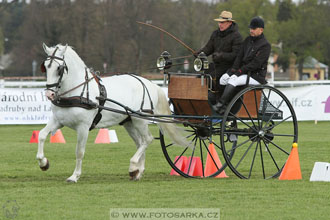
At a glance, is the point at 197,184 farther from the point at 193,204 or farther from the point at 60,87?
the point at 60,87

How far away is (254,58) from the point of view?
9516 mm

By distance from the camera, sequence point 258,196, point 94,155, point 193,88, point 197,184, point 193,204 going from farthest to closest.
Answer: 1. point 94,155
2. point 193,88
3. point 197,184
4. point 258,196
5. point 193,204

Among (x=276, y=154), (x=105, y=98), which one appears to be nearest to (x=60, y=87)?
(x=105, y=98)

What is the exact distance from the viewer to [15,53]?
249 feet

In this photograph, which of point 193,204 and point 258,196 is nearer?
point 193,204

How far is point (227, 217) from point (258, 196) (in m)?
1.31

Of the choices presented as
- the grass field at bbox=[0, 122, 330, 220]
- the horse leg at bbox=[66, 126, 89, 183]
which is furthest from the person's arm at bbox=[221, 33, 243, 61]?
the horse leg at bbox=[66, 126, 89, 183]

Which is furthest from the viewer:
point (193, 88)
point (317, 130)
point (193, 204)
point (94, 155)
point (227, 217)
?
point (317, 130)

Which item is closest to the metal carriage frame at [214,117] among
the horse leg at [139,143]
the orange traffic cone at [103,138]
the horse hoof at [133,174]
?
the horse leg at [139,143]

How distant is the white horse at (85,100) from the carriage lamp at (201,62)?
3.55 ft

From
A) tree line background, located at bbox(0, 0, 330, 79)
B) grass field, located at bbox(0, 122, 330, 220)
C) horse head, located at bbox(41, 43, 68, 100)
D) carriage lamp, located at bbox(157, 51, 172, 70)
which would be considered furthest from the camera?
tree line background, located at bbox(0, 0, 330, 79)

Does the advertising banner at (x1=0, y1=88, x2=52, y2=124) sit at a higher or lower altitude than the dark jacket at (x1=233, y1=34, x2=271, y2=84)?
lower

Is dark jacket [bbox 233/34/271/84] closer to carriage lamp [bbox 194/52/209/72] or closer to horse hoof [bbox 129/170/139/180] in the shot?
carriage lamp [bbox 194/52/209/72]

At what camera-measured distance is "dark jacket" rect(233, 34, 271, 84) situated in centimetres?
950
